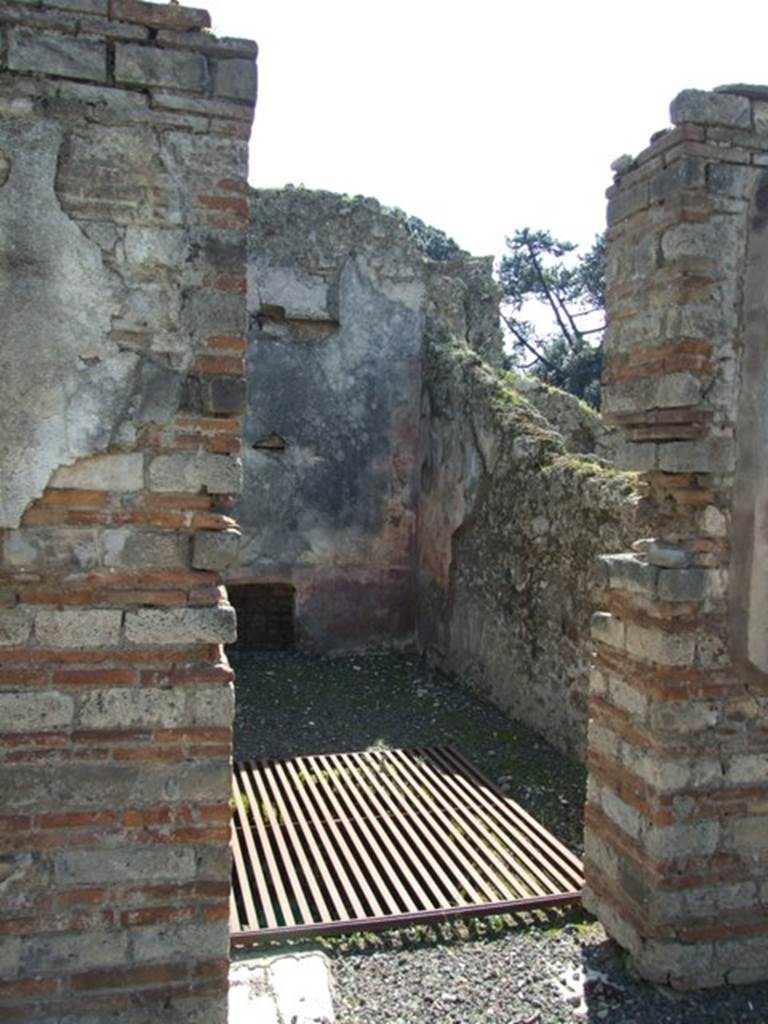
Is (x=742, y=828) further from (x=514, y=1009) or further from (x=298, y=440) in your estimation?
(x=298, y=440)

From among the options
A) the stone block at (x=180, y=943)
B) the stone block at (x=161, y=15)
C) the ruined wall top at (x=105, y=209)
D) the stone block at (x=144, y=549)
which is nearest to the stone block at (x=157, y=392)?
the ruined wall top at (x=105, y=209)

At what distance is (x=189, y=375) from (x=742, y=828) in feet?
10.6

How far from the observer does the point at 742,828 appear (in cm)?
429

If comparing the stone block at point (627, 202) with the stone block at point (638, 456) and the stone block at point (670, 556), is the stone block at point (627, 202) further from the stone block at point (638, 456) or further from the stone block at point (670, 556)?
the stone block at point (670, 556)

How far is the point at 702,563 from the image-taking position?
4246 mm

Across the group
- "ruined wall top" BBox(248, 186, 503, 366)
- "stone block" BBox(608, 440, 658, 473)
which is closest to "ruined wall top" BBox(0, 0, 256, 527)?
"stone block" BBox(608, 440, 658, 473)

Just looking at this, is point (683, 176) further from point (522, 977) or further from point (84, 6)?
point (522, 977)

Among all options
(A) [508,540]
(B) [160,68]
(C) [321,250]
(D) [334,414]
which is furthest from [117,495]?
(C) [321,250]

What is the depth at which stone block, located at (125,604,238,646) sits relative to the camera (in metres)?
3.43

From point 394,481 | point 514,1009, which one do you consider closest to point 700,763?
point 514,1009

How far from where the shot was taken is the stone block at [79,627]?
3.37m

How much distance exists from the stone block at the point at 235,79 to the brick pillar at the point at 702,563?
6.34ft

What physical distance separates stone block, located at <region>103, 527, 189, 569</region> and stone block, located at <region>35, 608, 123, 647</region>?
7.6 inches

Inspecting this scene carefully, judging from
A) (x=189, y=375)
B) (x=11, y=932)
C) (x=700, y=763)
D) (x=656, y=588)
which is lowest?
(x=11, y=932)
